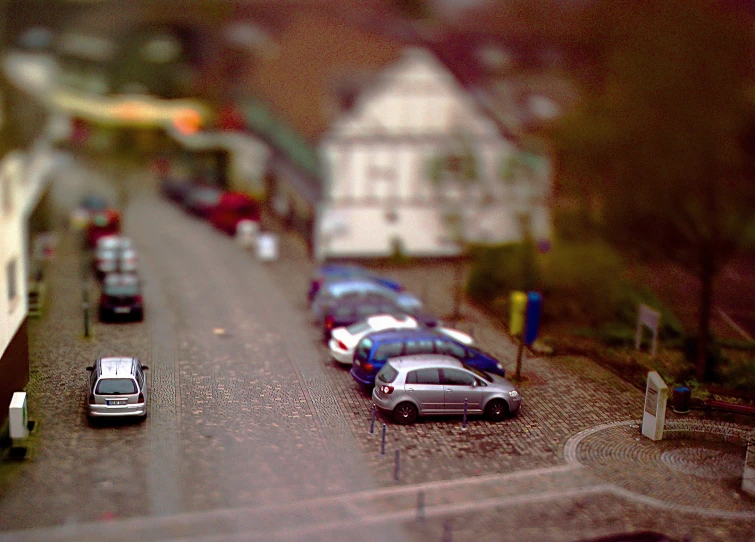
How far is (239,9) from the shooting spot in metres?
55.8

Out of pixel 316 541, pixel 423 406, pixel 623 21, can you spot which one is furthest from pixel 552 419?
pixel 623 21

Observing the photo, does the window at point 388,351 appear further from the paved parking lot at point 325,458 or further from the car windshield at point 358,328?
the car windshield at point 358,328

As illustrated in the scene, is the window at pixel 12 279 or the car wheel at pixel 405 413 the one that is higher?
the window at pixel 12 279

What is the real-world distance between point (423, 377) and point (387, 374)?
89 cm

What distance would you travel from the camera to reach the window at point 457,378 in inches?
861

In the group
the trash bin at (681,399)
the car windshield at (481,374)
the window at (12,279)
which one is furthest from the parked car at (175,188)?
the trash bin at (681,399)

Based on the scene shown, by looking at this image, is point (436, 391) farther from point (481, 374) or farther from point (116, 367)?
point (116, 367)

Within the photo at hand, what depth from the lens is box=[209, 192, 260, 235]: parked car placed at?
4616 cm

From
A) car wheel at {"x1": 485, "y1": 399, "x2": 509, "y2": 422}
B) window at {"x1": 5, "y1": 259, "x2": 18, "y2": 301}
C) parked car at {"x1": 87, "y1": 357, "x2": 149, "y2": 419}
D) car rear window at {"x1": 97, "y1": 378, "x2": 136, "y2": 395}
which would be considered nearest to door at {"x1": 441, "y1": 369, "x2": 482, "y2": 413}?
car wheel at {"x1": 485, "y1": 399, "x2": 509, "y2": 422}

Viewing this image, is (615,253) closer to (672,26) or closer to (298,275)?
(672,26)

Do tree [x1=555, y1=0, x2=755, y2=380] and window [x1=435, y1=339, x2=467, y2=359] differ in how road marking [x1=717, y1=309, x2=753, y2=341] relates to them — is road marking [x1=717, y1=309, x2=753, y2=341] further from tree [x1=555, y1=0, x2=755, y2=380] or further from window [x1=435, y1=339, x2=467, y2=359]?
window [x1=435, y1=339, x2=467, y2=359]

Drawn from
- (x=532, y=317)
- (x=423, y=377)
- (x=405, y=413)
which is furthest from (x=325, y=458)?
(x=532, y=317)

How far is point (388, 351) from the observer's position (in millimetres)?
23688

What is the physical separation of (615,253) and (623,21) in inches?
321
